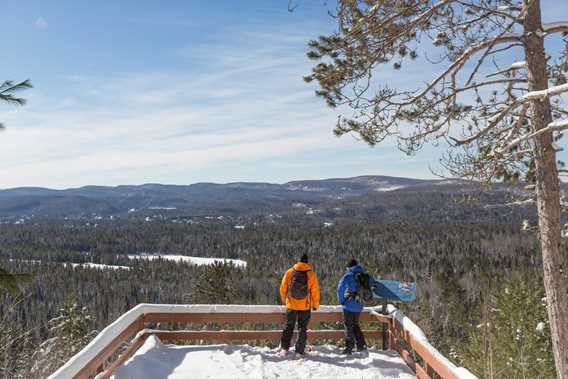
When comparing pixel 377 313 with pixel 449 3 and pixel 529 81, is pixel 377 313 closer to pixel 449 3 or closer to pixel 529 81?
pixel 529 81

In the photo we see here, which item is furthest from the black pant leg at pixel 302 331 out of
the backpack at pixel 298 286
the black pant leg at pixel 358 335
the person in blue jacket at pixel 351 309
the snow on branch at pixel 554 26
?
the snow on branch at pixel 554 26

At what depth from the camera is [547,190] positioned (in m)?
6.88

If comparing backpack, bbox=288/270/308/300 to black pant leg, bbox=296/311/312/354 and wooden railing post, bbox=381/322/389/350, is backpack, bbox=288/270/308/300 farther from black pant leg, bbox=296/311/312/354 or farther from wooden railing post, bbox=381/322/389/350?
wooden railing post, bbox=381/322/389/350

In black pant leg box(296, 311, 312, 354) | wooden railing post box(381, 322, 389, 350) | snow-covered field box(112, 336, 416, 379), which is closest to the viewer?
snow-covered field box(112, 336, 416, 379)

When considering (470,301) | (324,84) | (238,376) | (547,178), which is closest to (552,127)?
(547,178)

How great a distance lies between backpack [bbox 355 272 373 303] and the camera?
7637mm

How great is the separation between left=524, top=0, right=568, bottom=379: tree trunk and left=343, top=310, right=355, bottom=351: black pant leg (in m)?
2.89

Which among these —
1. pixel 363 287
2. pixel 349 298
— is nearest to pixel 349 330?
pixel 349 298

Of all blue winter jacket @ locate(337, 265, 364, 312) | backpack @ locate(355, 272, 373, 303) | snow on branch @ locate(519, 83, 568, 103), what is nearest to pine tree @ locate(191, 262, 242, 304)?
blue winter jacket @ locate(337, 265, 364, 312)

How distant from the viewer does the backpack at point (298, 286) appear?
24.8 feet

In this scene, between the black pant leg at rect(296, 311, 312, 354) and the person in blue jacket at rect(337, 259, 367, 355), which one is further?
the person in blue jacket at rect(337, 259, 367, 355)

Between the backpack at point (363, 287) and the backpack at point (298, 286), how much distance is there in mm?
859

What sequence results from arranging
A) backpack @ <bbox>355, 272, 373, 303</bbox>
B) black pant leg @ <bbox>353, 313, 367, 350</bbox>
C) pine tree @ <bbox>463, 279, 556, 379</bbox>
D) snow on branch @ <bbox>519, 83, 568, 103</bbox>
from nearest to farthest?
snow on branch @ <bbox>519, 83, 568, 103</bbox> < backpack @ <bbox>355, 272, 373, 303</bbox> < black pant leg @ <bbox>353, 313, 367, 350</bbox> < pine tree @ <bbox>463, 279, 556, 379</bbox>

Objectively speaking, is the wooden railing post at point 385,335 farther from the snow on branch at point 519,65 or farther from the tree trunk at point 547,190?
the snow on branch at point 519,65
